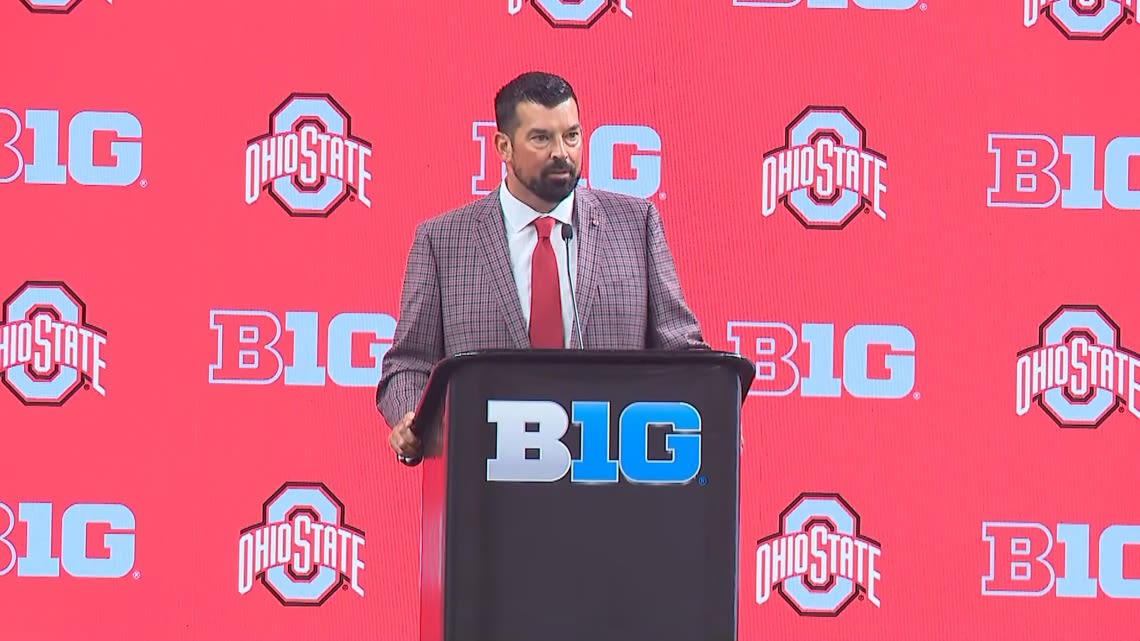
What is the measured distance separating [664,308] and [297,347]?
1.29 m

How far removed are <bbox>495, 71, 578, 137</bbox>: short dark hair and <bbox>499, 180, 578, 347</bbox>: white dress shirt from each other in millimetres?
160

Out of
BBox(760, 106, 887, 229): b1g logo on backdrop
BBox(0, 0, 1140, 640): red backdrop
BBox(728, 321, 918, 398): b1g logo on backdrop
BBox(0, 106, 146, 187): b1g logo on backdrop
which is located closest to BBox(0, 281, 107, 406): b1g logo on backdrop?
BBox(0, 0, 1140, 640): red backdrop

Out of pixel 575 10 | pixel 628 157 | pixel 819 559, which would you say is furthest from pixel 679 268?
pixel 819 559

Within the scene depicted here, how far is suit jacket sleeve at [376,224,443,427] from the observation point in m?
2.58

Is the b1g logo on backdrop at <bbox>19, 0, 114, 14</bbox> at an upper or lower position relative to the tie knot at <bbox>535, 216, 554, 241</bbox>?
upper

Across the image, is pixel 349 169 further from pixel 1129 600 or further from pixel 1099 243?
pixel 1129 600

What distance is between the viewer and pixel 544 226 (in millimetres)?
2617

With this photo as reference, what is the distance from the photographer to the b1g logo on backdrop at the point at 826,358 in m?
3.63

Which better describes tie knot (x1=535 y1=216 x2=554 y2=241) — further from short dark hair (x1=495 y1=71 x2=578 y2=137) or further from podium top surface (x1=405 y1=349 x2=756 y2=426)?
podium top surface (x1=405 y1=349 x2=756 y2=426)

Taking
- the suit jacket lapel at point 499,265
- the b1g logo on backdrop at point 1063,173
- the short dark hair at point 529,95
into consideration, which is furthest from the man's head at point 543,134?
the b1g logo on backdrop at point 1063,173

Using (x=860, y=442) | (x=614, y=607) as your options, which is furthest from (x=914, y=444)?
(x=614, y=607)

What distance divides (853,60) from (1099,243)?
761 mm

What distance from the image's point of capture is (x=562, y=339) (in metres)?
2.58

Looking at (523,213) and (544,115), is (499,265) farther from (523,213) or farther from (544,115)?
(544,115)
